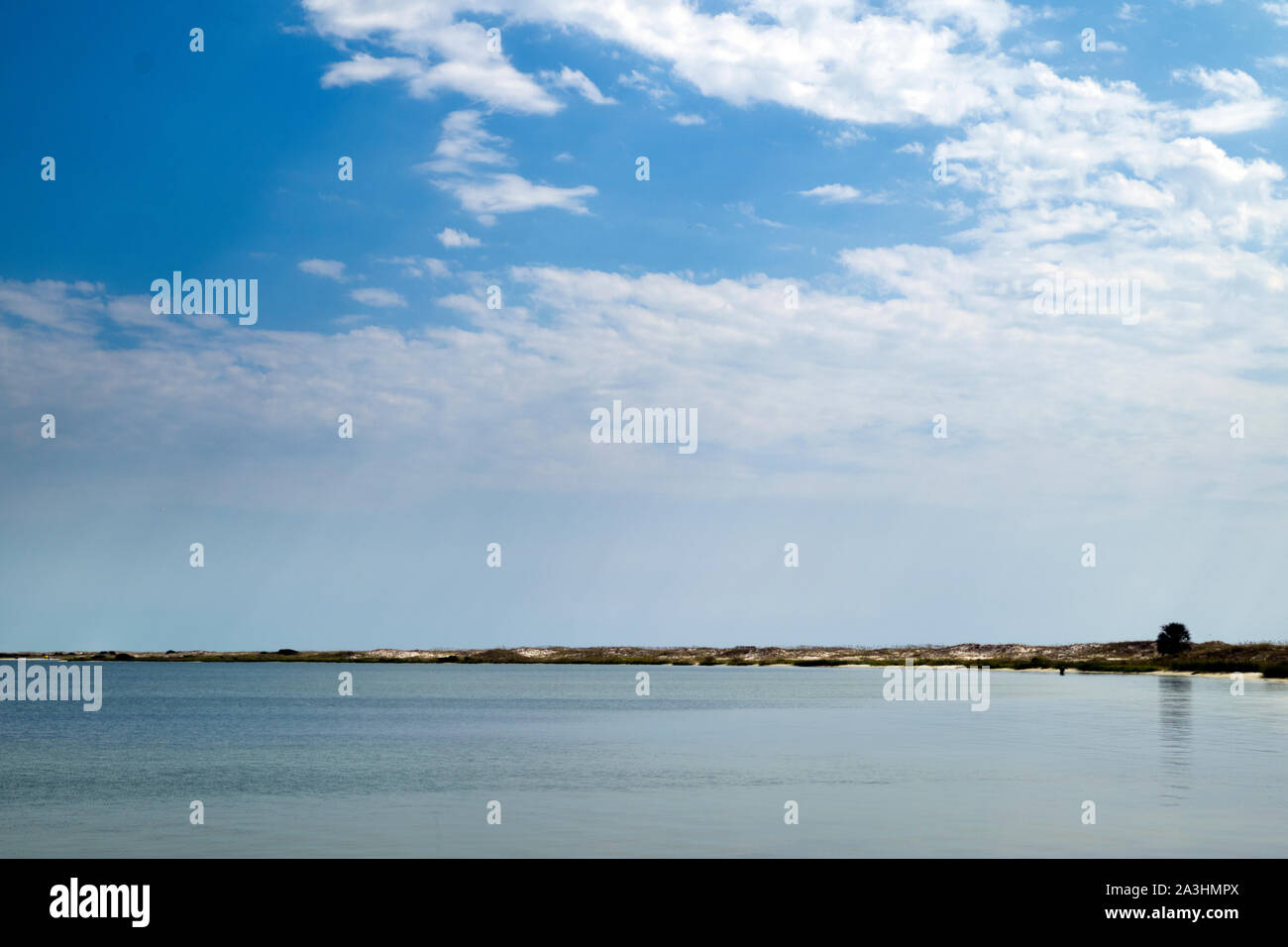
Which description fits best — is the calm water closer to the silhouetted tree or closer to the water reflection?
the water reflection

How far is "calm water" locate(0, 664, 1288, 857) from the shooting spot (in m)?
30.2

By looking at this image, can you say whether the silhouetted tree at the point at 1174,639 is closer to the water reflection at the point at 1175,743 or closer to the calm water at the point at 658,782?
the water reflection at the point at 1175,743

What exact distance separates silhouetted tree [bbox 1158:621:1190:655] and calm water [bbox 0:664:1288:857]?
85.4 metres

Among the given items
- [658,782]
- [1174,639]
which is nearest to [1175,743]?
[658,782]

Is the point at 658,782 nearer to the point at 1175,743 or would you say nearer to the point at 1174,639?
the point at 1175,743

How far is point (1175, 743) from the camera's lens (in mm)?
54062

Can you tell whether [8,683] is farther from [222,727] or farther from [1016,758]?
[1016,758]

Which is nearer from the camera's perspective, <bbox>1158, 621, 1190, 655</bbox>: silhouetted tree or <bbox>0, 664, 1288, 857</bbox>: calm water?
<bbox>0, 664, 1288, 857</bbox>: calm water

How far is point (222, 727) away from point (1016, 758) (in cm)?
5176

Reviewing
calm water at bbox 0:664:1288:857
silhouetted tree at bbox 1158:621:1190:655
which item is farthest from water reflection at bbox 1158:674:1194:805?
silhouetted tree at bbox 1158:621:1190:655

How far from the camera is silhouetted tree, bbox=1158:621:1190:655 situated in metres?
165

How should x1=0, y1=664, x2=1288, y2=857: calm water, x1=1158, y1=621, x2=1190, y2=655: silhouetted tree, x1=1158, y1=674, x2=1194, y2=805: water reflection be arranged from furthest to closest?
x1=1158, y1=621, x2=1190, y2=655: silhouetted tree, x1=1158, y1=674, x2=1194, y2=805: water reflection, x1=0, y1=664, x2=1288, y2=857: calm water

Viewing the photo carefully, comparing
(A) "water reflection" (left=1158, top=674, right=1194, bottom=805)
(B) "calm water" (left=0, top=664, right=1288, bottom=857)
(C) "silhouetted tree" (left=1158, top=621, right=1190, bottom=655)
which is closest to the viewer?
(B) "calm water" (left=0, top=664, right=1288, bottom=857)
